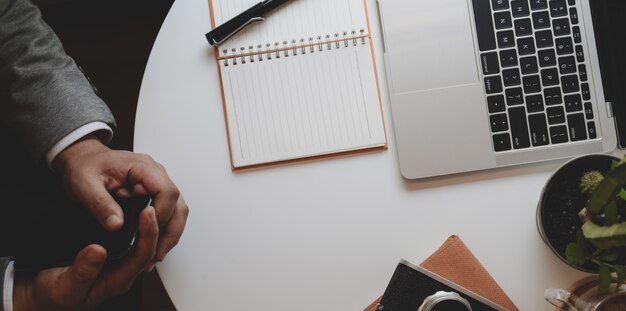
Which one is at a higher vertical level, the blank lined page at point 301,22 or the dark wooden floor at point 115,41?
the dark wooden floor at point 115,41

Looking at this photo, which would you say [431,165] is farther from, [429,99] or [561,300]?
[561,300]

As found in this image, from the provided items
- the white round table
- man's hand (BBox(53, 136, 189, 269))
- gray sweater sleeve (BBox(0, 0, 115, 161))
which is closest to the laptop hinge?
the white round table

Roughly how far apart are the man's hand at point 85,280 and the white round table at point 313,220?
0.06 m

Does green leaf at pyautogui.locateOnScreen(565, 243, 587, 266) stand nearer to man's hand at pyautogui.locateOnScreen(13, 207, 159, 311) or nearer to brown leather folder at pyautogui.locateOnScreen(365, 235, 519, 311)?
brown leather folder at pyautogui.locateOnScreen(365, 235, 519, 311)

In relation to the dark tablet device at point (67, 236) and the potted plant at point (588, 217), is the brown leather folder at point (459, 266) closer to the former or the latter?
the potted plant at point (588, 217)

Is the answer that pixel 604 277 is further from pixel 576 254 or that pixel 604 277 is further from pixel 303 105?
pixel 303 105

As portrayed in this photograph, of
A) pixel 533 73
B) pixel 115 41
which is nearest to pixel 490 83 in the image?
pixel 533 73

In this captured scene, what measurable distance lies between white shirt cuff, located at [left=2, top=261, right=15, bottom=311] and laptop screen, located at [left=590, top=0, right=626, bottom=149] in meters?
0.87

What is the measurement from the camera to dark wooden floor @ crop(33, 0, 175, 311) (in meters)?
1.23

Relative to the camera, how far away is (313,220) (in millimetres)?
→ 684

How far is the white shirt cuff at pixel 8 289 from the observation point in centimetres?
64

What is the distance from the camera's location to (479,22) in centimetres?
69

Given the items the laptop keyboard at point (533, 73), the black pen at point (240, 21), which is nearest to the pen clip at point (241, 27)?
the black pen at point (240, 21)

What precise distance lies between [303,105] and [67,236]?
37cm
